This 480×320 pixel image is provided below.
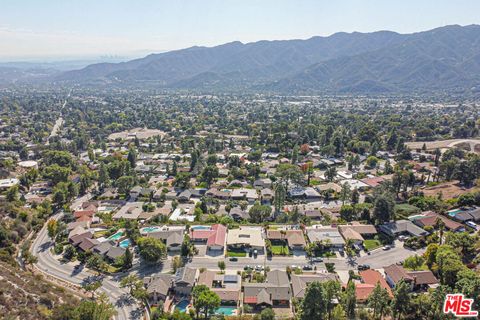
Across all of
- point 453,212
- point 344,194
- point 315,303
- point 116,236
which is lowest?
point 116,236

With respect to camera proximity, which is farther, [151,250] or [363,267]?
[151,250]

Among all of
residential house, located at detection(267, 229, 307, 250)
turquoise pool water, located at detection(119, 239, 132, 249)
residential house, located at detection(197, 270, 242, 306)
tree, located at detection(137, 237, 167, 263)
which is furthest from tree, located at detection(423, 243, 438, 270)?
turquoise pool water, located at detection(119, 239, 132, 249)

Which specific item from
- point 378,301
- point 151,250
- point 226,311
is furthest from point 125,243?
point 378,301

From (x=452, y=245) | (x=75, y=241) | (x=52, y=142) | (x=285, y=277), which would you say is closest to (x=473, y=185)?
(x=452, y=245)

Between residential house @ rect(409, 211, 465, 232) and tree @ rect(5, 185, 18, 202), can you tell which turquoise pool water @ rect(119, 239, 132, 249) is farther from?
residential house @ rect(409, 211, 465, 232)

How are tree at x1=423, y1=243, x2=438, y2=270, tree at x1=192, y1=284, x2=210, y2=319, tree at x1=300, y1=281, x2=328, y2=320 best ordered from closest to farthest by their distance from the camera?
1. tree at x1=300, y1=281, x2=328, y2=320
2. tree at x1=192, y1=284, x2=210, y2=319
3. tree at x1=423, y1=243, x2=438, y2=270

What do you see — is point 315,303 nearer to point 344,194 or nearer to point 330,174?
point 344,194

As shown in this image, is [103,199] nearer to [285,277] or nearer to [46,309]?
[46,309]
